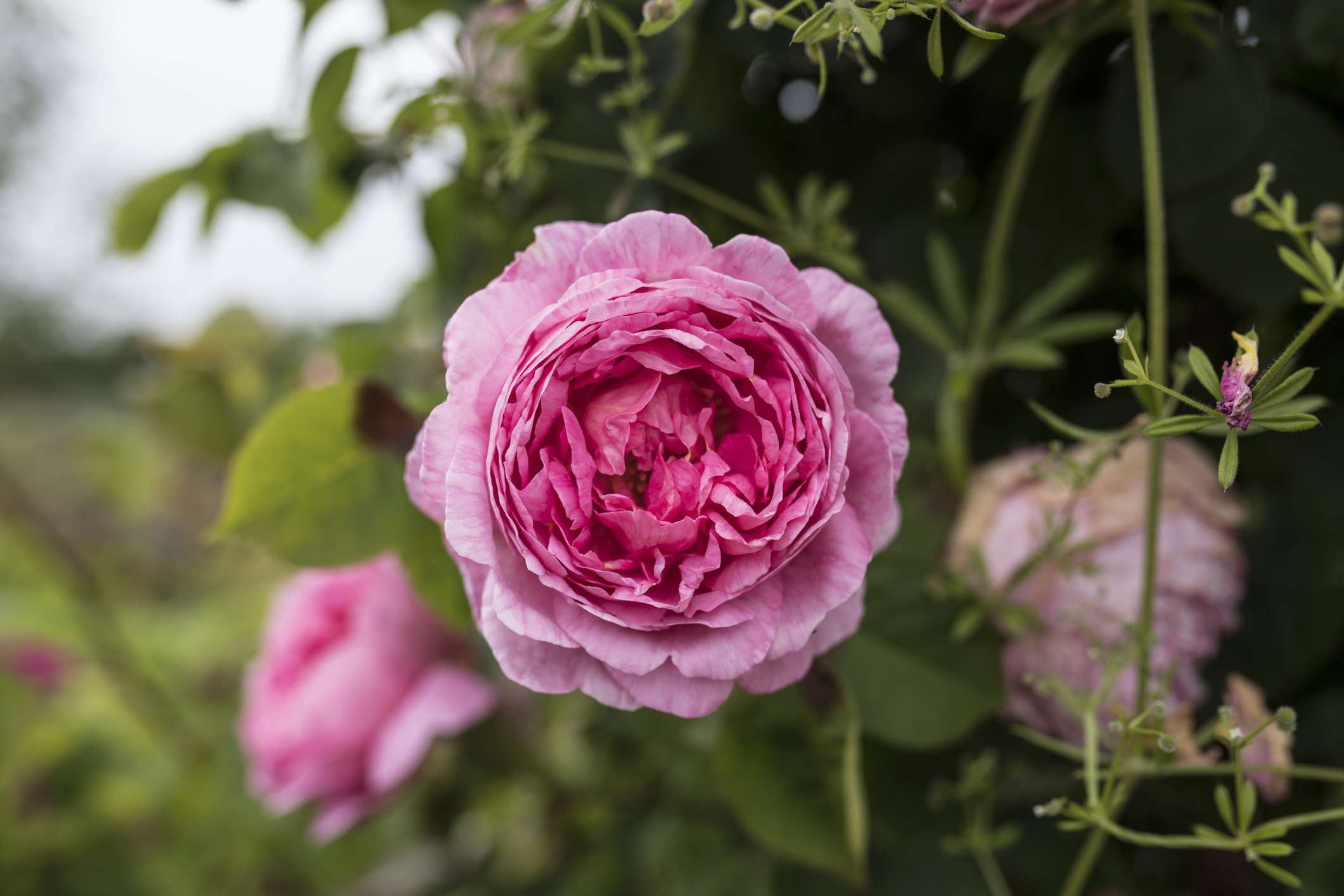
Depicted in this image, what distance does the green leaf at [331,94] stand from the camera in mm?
361

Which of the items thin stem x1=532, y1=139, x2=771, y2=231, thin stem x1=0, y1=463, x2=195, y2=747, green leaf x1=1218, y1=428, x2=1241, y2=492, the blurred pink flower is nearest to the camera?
green leaf x1=1218, y1=428, x2=1241, y2=492

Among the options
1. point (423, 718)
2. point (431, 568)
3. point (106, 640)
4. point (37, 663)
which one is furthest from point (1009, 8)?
point (37, 663)

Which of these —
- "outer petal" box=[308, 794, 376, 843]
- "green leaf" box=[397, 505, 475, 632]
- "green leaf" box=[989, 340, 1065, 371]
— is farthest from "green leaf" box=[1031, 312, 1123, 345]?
"outer petal" box=[308, 794, 376, 843]

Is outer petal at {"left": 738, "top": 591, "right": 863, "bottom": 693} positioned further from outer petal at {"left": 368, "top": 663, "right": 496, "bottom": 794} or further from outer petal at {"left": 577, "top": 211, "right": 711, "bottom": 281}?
outer petal at {"left": 368, "top": 663, "right": 496, "bottom": 794}

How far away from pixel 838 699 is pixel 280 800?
316mm

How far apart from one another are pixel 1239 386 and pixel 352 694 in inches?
15.8

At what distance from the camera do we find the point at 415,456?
0.70 feet

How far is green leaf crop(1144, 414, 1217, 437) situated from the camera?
187 millimetres

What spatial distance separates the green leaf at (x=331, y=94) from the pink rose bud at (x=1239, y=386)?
1.08 ft

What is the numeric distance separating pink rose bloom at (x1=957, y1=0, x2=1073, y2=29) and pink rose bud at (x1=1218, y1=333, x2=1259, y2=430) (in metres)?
0.11

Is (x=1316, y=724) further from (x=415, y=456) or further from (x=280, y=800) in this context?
(x=280, y=800)

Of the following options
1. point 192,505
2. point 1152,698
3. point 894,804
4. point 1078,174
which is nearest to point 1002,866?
point 894,804

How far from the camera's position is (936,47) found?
7.8 inches

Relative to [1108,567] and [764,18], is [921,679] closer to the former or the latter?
[1108,567]
